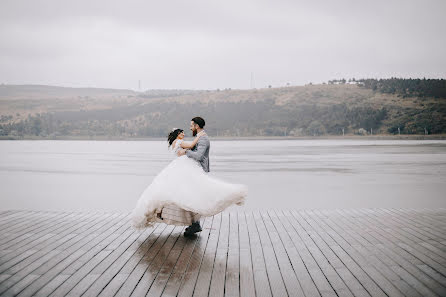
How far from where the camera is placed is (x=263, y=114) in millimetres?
68812

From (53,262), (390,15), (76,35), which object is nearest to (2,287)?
(53,262)

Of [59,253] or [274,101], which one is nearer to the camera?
[59,253]

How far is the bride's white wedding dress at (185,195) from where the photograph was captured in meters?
4.55

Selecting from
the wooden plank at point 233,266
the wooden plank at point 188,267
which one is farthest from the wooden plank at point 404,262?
the wooden plank at point 188,267

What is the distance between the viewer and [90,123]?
2852 inches

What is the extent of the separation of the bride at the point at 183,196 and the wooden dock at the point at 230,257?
31cm

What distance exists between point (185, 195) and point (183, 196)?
0.03 metres

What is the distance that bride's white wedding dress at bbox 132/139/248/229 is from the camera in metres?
4.55

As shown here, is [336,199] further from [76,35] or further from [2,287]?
[76,35]

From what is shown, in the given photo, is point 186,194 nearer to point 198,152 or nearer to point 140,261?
point 198,152

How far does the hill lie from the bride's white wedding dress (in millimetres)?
53509

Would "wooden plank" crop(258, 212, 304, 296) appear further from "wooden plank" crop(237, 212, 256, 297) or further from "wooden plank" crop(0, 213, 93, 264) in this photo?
"wooden plank" crop(0, 213, 93, 264)

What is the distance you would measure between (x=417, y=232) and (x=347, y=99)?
68.3m

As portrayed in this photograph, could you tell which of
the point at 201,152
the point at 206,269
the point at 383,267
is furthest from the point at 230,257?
the point at 383,267
